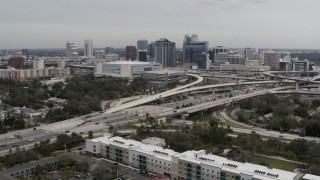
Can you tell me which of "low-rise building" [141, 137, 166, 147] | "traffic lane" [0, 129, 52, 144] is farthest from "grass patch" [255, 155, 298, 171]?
"traffic lane" [0, 129, 52, 144]

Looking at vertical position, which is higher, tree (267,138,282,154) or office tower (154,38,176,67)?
office tower (154,38,176,67)

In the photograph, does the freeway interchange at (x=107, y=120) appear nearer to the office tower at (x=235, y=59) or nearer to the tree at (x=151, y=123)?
the tree at (x=151, y=123)

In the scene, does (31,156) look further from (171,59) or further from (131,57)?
(131,57)

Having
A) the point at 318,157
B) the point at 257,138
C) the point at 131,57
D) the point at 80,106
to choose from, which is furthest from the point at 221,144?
the point at 131,57

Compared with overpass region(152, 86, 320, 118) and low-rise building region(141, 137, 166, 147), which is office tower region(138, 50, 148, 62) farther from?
low-rise building region(141, 137, 166, 147)

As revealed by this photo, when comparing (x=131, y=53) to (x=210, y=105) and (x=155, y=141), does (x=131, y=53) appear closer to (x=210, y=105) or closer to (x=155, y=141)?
(x=210, y=105)

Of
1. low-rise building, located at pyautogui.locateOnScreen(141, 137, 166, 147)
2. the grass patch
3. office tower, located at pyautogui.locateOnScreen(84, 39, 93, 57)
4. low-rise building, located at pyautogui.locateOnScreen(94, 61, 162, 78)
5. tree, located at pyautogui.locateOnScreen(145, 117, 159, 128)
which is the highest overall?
Answer: office tower, located at pyautogui.locateOnScreen(84, 39, 93, 57)

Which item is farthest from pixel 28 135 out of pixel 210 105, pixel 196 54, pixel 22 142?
pixel 196 54
